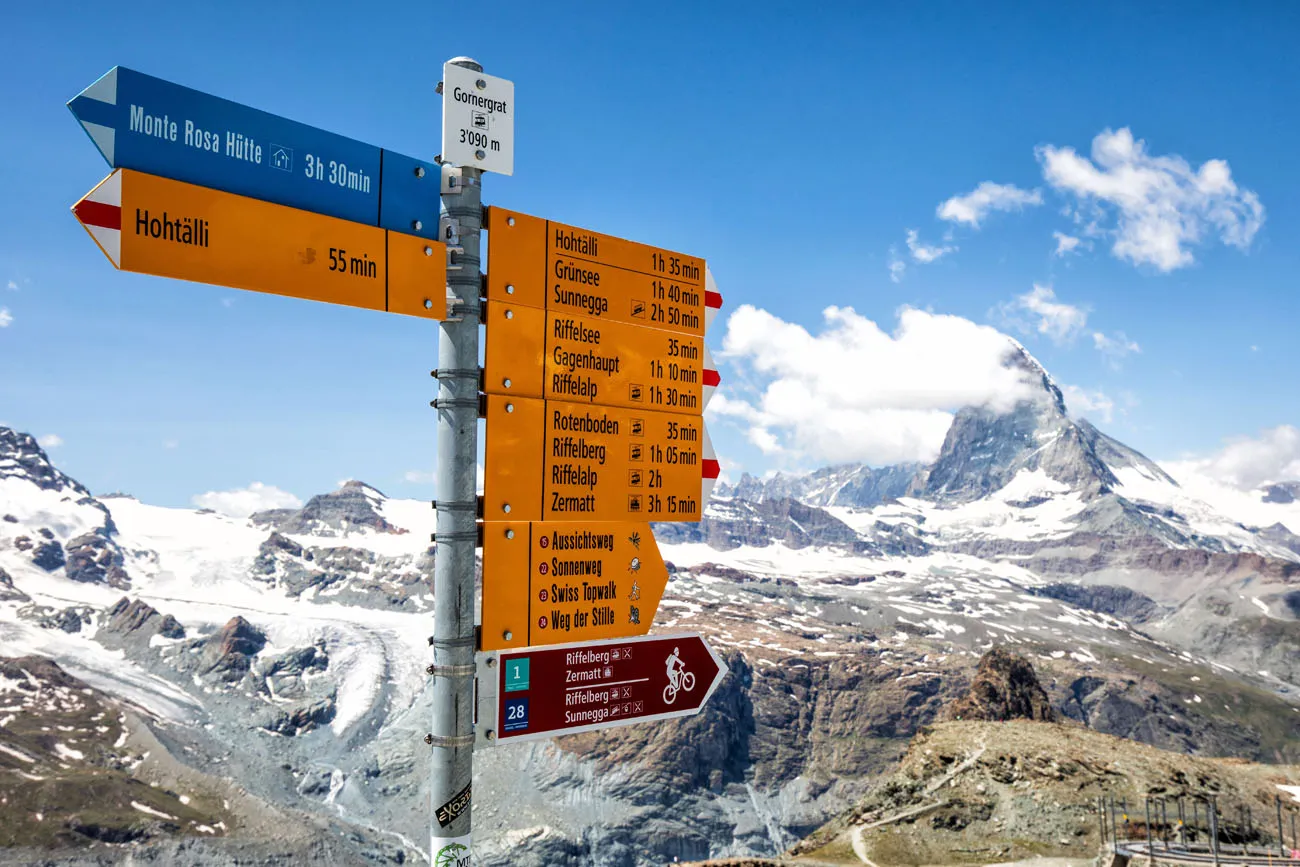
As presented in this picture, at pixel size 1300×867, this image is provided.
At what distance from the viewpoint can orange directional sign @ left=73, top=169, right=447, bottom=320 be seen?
779 centimetres

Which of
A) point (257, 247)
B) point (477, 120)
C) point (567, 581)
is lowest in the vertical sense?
point (567, 581)

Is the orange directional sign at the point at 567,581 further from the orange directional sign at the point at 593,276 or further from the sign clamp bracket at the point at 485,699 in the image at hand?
the orange directional sign at the point at 593,276

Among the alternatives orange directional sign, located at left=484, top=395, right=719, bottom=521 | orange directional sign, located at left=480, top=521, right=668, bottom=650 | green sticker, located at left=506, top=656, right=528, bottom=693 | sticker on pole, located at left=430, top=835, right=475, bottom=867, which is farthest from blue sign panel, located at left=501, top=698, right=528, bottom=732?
orange directional sign, located at left=484, top=395, right=719, bottom=521

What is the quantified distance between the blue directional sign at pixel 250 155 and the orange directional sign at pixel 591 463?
6.94 feet

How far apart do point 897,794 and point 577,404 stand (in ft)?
218

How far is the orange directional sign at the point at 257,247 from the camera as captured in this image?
7.79 meters

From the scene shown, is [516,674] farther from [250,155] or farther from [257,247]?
[250,155]

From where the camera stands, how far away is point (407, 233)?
9.23 meters

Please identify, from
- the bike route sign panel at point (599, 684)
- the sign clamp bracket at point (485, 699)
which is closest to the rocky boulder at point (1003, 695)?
the bike route sign panel at point (599, 684)

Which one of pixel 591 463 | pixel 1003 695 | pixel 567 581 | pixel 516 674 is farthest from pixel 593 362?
pixel 1003 695

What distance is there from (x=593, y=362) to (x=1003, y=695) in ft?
432

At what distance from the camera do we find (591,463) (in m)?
10.4

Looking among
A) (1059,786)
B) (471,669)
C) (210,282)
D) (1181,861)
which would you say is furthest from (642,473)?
(1059,786)

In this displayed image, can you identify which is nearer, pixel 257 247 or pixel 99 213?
pixel 99 213
